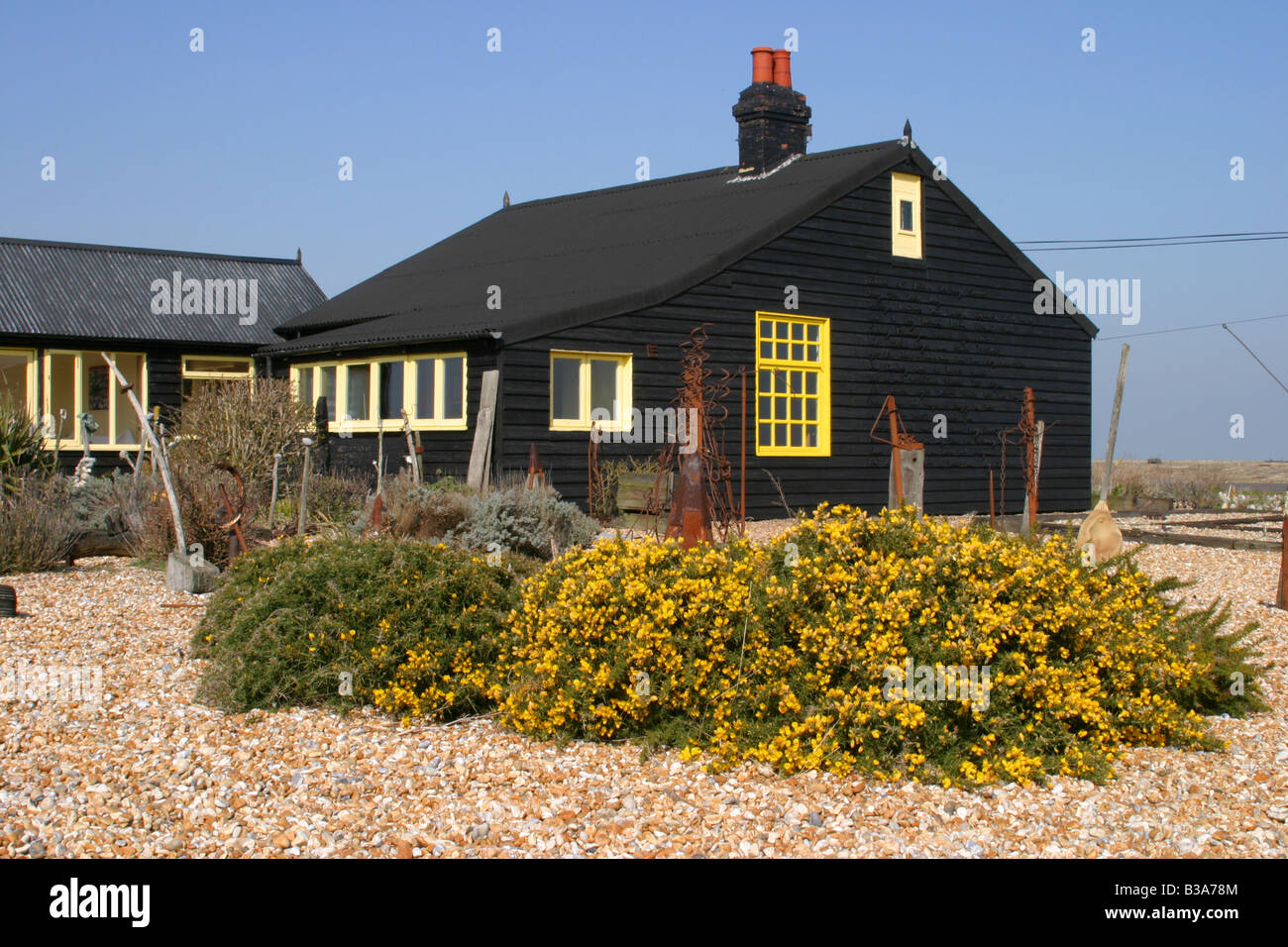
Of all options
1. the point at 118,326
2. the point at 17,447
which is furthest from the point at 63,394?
the point at 17,447

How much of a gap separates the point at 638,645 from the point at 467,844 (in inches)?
56.5

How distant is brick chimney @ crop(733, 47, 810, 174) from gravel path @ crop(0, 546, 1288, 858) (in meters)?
15.7

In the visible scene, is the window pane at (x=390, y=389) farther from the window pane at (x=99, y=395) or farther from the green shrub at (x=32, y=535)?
the window pane at (x=99, y=395)

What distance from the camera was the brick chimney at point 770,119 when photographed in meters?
20.3

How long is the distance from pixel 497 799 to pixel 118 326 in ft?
59.7

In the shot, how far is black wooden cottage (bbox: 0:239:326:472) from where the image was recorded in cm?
2023

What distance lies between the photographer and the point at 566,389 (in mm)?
16531

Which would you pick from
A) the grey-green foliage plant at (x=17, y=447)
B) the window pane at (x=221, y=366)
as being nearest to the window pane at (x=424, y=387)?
the grey-green foliage plant at (x=17, y=447)

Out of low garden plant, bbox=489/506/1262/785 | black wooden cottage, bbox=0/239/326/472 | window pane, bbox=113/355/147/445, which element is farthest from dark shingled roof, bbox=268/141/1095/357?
low garden plant, bbox=489/506/1262/785

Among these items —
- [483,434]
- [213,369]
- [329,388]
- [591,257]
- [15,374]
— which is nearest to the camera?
[483,434]

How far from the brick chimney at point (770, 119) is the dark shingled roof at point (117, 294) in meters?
8.71

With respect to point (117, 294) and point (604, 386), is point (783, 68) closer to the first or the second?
point (604, 386)

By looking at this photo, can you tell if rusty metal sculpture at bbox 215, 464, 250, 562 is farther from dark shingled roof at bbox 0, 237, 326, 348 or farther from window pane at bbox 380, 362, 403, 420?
dark shingled roof at bbox 0, 237, 326, 348

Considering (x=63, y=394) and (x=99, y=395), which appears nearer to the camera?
(x=99, y=395)
